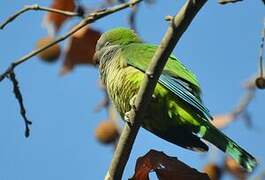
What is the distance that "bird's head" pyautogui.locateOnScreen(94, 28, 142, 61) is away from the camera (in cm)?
418

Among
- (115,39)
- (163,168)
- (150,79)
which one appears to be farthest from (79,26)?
(115,39)

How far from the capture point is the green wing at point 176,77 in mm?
3402

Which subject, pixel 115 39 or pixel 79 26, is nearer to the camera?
pixel 79 26

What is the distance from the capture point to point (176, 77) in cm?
359

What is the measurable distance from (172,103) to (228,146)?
1.33 feet

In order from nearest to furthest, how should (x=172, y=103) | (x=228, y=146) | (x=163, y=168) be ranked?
(x=163, y=168) < (x=228, y=146) < (x=172, y=103)

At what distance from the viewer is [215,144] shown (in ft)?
11.0

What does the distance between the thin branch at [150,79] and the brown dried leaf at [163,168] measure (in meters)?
0.17

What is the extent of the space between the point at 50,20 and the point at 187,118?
45.9 inches

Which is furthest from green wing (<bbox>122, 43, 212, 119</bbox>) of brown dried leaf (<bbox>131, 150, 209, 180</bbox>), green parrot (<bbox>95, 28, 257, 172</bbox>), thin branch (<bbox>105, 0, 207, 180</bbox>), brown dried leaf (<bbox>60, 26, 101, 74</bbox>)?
thin branch (<bbox>105, 0, 207, 180</bbox>)

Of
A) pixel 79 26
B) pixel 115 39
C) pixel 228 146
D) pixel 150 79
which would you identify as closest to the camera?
pixel 150 79

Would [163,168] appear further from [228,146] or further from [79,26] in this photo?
[79,26]

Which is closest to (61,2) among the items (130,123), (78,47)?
(78,47)

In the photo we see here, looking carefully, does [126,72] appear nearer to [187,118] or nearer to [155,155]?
[187,118]
